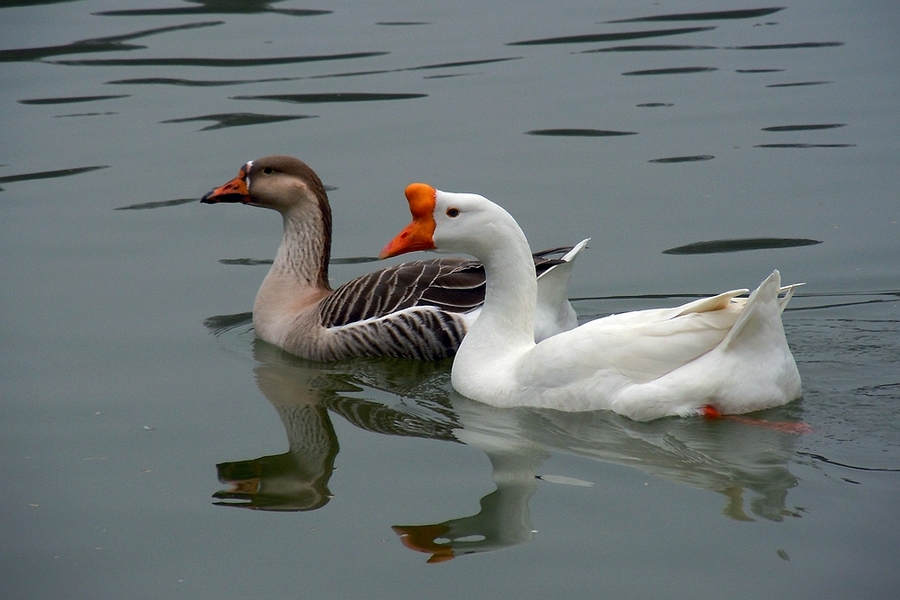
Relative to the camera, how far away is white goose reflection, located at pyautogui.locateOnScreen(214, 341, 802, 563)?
5.55m

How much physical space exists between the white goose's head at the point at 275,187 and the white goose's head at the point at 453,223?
2249 millimetres

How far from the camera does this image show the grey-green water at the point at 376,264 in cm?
541

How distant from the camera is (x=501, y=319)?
23.6ft

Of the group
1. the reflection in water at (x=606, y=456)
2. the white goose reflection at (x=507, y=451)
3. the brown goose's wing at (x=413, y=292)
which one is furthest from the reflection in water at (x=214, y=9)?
the reflection in water at (x=606, y=456)

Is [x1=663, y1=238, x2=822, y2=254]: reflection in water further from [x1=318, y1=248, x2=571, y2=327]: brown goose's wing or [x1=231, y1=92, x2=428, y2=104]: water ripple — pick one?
[x1=231, y1=92, x2=428, y2=104]: water ripple

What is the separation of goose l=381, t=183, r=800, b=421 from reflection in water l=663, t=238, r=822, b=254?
2.95 meters

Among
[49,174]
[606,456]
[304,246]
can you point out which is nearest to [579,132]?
[304,246]

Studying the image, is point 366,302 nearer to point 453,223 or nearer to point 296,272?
point 296,272

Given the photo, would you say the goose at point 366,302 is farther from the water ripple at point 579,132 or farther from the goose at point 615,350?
the water ripple at point 579,132

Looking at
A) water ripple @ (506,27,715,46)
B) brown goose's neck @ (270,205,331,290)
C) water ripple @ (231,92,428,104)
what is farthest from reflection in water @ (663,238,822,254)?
water ripple @ (506,27,715,46)

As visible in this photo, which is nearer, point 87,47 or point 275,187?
point 275,187

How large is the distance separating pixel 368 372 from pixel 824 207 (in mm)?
4691

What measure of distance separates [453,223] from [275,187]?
2.56 meters

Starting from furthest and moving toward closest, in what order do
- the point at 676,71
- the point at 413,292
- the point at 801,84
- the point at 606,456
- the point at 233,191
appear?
the point at 676,71, the point at 801,84, the point at 233,191, the point at 413,292, the point at 606,456
